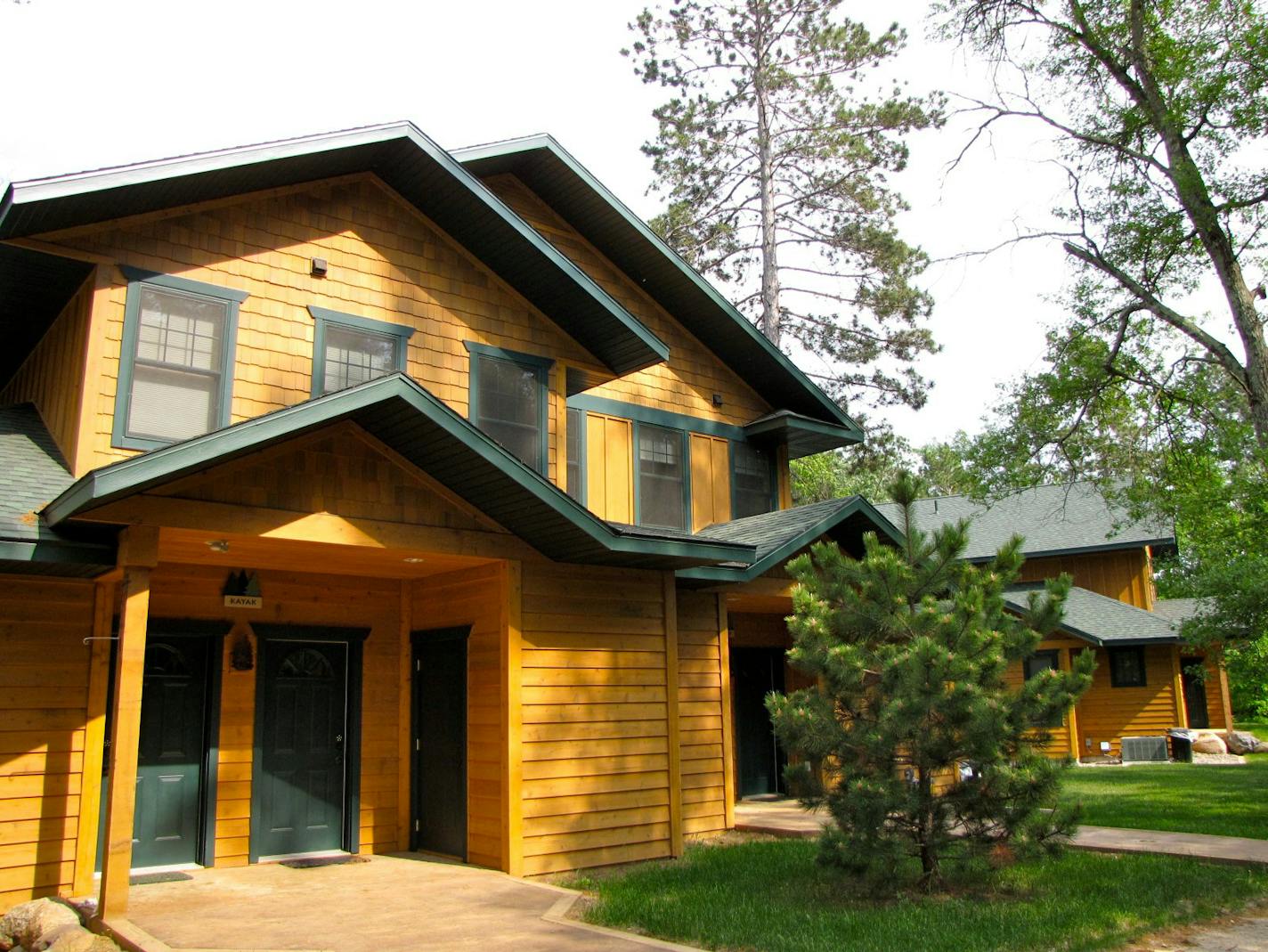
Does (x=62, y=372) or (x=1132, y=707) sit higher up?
(x=62, y=372)

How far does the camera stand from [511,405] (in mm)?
11242

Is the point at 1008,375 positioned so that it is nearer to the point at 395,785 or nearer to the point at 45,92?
the point at 395,785

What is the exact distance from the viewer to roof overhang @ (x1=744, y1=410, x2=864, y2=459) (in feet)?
49.0

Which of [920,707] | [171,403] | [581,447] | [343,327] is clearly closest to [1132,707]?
[581,447]

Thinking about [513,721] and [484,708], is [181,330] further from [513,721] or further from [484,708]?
[513,721]

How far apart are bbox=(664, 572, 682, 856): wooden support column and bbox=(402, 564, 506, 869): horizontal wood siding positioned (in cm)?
209

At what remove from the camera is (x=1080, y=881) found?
336 inches

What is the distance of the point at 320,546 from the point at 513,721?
2401 mm

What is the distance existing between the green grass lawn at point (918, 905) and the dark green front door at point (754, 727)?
600cm

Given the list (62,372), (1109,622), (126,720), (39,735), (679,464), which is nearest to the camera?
(126,720)

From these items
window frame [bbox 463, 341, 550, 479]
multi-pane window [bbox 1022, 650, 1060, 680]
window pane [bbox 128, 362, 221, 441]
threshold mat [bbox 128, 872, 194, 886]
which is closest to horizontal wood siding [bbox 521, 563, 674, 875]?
window frame [bbox 463, 341, 550, 479]

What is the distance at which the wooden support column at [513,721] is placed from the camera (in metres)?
9.31

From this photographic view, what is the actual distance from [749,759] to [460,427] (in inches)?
367

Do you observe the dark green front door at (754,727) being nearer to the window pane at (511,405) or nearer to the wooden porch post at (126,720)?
the window pane at (511,405)
